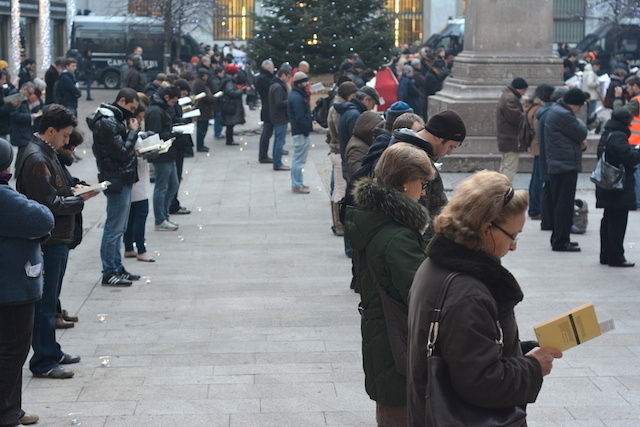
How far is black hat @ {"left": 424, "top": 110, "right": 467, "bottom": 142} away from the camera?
5465mm

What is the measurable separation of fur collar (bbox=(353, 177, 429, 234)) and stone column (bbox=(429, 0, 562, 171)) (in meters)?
11.1

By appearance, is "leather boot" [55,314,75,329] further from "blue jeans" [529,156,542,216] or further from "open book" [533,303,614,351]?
"blue jeans" [529,156,542,216]

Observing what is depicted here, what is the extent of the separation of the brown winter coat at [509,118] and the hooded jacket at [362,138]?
417cm

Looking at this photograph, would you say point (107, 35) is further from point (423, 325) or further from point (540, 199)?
point (423, 325)

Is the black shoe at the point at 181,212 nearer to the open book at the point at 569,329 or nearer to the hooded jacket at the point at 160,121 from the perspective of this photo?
the hooded jacket at the point at 160,121

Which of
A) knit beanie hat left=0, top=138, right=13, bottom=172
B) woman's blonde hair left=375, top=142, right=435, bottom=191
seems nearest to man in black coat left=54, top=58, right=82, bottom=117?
knit beanie hat left=0, top=138, right=13, bottom=172

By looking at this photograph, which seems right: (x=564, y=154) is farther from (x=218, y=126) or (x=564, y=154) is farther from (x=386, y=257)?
(x=218, y=126)

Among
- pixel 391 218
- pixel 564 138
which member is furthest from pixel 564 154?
pixel 391 218

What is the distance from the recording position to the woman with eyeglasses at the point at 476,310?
302cm

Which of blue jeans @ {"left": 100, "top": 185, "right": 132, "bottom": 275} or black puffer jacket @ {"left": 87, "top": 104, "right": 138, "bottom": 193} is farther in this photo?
blue jeans @ {"left": 100, "top": 185, "right": 132, "bottom": 275}

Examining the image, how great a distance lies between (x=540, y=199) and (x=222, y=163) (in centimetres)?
682

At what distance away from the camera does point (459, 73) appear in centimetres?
1585

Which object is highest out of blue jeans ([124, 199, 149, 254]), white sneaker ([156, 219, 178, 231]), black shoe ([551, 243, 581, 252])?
blue jeans ([124, 199, 149, 254])

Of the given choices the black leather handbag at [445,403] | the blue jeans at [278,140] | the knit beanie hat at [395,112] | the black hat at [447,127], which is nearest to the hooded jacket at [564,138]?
the knit beanie hat at [395,112]
